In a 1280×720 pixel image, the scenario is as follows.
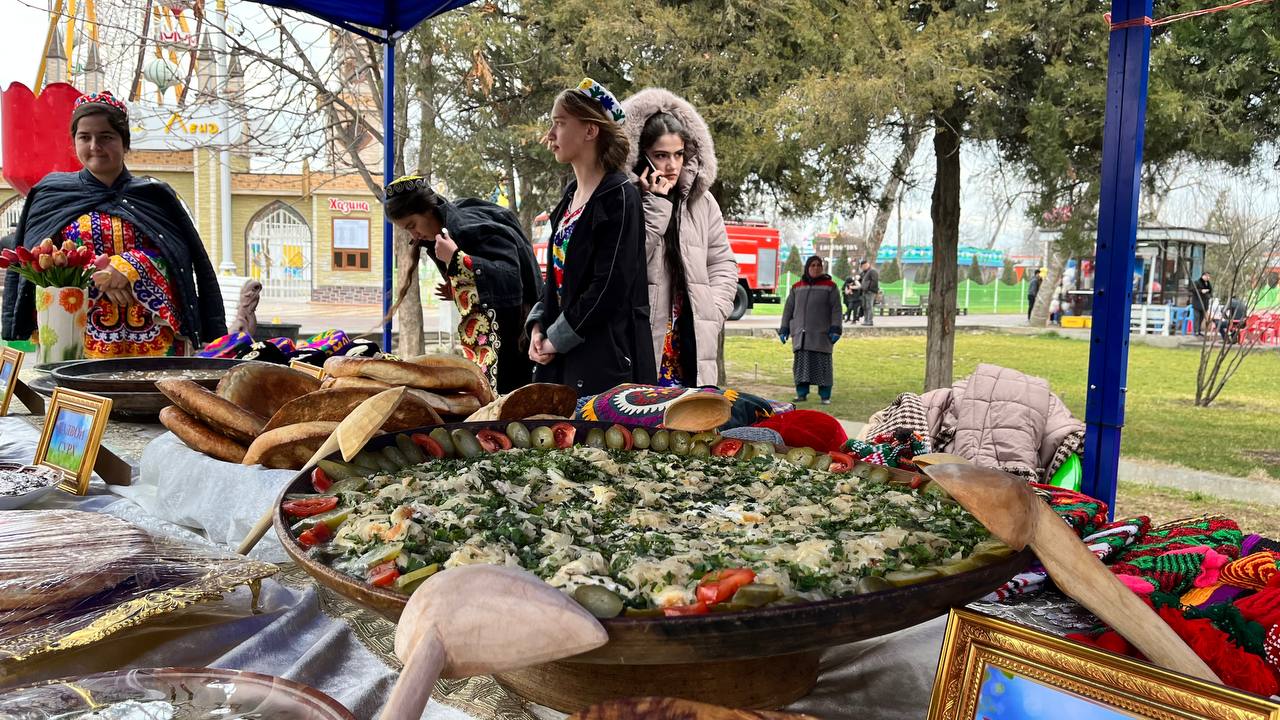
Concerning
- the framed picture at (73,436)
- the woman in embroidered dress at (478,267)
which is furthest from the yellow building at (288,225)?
the framed picture at (73,436)

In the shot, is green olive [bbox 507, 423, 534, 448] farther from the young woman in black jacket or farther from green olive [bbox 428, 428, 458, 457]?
the young woman in black jacket

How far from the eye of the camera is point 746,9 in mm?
7918

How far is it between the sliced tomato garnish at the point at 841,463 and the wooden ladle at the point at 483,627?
598 millimetres

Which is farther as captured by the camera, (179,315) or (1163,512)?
(1163,512)

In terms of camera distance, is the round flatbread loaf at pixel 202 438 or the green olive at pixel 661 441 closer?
the green olive at pixel 661 441

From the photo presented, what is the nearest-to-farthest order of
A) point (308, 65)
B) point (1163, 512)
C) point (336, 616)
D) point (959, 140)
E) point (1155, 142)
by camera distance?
point (336, 616), point (1163, 512), point (1155, 142), point (959, 140), point (308, 65)

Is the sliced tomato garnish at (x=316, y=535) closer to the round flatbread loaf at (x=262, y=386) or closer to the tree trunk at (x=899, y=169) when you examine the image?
the round flatbread loaf at (x=262, y=386)

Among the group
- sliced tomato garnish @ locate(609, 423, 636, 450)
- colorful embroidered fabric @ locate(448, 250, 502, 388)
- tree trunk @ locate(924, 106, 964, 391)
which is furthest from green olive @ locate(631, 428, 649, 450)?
tree trunk @ locate(924, 106, 964, 391)

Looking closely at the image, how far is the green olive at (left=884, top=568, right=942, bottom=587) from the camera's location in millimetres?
613

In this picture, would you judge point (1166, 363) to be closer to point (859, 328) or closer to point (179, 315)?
point (859, 328)

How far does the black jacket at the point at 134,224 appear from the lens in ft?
8.38

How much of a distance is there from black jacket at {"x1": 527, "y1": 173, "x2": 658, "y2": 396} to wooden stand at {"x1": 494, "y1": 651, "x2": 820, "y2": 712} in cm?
164

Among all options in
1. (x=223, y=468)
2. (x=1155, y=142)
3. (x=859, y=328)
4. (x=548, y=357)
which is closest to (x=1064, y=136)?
(x=1155, y=142)

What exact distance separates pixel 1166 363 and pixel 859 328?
615 cm
